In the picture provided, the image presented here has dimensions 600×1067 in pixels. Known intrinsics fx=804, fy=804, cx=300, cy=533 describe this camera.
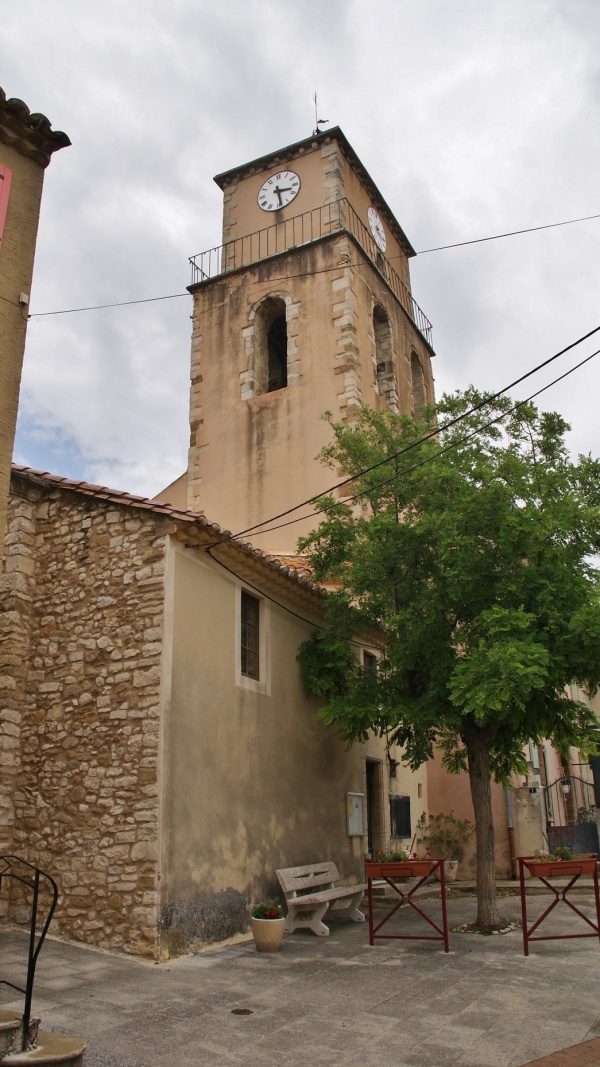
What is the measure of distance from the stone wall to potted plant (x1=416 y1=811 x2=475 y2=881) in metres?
8.55

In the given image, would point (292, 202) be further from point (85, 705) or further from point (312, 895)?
point (312, 895)

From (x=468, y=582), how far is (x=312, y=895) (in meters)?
3.98

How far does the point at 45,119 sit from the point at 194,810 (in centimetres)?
682

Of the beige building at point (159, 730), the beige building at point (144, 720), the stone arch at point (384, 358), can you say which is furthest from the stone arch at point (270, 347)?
the beige building at point (144, 720)

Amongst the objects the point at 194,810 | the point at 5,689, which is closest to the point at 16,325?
the point at 5,689

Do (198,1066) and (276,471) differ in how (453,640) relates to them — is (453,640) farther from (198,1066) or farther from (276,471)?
(276,471)

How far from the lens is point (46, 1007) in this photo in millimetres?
5816

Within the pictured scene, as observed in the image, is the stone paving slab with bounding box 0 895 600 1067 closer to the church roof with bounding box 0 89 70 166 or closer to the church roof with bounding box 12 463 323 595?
the church roof with bounding box 12 463 323 595

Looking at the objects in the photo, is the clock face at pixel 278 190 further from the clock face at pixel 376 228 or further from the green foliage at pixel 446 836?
the green foliage at pixel 446 836

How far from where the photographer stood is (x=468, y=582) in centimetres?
865

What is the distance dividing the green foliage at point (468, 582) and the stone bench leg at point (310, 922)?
6.51ft

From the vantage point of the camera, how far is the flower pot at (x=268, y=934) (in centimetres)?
805

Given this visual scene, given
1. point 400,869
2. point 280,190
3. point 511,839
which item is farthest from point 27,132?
point 511,839

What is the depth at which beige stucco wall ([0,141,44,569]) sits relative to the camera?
262 inches
